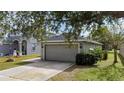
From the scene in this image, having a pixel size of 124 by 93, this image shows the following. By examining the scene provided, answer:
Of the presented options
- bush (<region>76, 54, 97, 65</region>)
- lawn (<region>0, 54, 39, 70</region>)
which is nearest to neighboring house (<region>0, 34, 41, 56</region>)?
lawn (<region>0, 54, 39, 70</region>)

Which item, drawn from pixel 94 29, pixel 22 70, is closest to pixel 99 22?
pixel 94 29

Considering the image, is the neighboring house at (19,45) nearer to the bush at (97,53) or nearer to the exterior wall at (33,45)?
the exterior wall at (33,45)

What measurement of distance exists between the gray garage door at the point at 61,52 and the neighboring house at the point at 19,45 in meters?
0.52

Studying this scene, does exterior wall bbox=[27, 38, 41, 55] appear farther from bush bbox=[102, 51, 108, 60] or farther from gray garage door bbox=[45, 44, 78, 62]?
bush bbox=[102, 51, 108, 60]

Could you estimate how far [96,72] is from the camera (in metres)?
6.52

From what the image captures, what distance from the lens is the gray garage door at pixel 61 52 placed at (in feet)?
22.4

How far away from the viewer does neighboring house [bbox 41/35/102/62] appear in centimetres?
664

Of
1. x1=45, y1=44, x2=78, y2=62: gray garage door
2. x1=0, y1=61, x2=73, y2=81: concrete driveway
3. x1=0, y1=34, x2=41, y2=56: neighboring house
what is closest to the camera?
x1=0, y1=34, x2=41, y2=56: neighboring house

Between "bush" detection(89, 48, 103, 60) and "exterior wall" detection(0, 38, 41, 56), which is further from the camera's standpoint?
"bush" detection(89, 48, 103, 60)

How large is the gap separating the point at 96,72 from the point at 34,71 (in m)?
1.77

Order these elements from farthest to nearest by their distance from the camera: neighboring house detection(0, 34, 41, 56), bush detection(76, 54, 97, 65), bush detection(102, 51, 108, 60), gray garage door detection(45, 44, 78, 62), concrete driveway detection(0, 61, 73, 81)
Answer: gray garage door detection(45, 44, 78, 62)
bush detection(76, 54, 97, 65)
bush detection(102, 51, 108, 60)
concrete driveway detection(0, 61, 73, 81)
neighboring house detection(0, 34, 41, 56)

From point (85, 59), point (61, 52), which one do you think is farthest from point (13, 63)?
point (85, 59)

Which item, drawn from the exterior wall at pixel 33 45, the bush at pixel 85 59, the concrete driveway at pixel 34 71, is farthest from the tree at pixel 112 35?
the exterior wall at pixel 33 45

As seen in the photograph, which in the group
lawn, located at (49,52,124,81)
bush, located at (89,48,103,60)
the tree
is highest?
the tree
